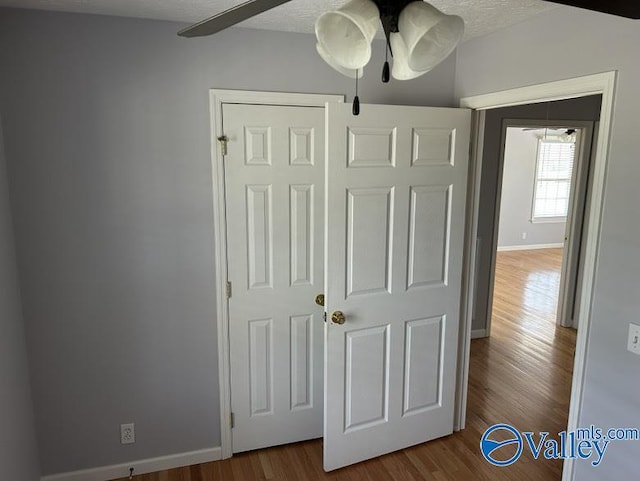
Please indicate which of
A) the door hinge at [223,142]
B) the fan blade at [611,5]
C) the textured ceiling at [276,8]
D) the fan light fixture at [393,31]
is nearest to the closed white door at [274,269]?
the door hinge at [223,142]

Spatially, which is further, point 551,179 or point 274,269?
point 551,179

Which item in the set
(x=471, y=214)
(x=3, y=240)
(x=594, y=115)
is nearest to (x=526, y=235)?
(x=594, y=115)

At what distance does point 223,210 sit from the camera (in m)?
2.37

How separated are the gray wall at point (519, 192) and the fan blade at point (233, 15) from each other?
7.66 metres

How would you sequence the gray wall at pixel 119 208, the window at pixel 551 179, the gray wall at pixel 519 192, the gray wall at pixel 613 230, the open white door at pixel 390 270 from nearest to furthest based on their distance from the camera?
the gray wall at pixel 613 230 → the gray wall at pixel 119 208 → the open white door at pixel 390 270 → the gray wall at pixel 519 192 → the window at pixel 551 179

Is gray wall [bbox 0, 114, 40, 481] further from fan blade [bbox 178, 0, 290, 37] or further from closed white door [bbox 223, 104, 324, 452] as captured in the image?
fan blade [bbox 178, 0, 290, 37]

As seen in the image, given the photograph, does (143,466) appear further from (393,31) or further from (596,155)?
Answer: (596,155)

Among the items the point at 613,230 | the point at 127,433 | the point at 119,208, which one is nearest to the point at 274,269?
the point at 119,208

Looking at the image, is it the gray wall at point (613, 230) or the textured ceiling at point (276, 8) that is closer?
the gray wall at point (613, 230)

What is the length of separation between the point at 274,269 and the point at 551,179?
24.6ft

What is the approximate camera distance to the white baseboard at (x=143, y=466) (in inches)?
94.0

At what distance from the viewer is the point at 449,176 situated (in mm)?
2504

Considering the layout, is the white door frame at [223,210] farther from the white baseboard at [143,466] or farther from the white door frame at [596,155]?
the white door frame at [596,155]

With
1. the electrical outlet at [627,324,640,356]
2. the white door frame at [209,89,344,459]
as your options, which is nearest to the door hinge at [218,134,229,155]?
the white door frame at [209,89,344,459]
